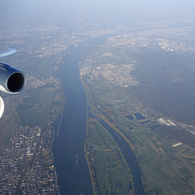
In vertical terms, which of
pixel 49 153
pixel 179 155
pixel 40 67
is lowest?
pixel 179 155

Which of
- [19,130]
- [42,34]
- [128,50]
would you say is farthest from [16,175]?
[42,34]

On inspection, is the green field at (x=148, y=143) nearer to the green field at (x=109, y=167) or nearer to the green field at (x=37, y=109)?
the green field at (x=109, y=167)

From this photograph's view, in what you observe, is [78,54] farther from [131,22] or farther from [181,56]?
[131,22]

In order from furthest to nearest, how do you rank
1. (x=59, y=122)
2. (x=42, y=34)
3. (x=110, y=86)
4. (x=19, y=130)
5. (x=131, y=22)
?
(x=131, y=22), (x=42, y=34), (x=110, y=86), (x=59, y=122), (x=19, y=130)

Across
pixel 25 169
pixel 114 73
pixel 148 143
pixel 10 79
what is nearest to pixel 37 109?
pixel 25 169

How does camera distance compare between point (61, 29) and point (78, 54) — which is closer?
point (78, 54)

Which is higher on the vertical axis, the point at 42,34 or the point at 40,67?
the point at 42,34

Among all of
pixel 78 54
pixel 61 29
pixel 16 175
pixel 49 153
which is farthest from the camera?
pixel 61 29
